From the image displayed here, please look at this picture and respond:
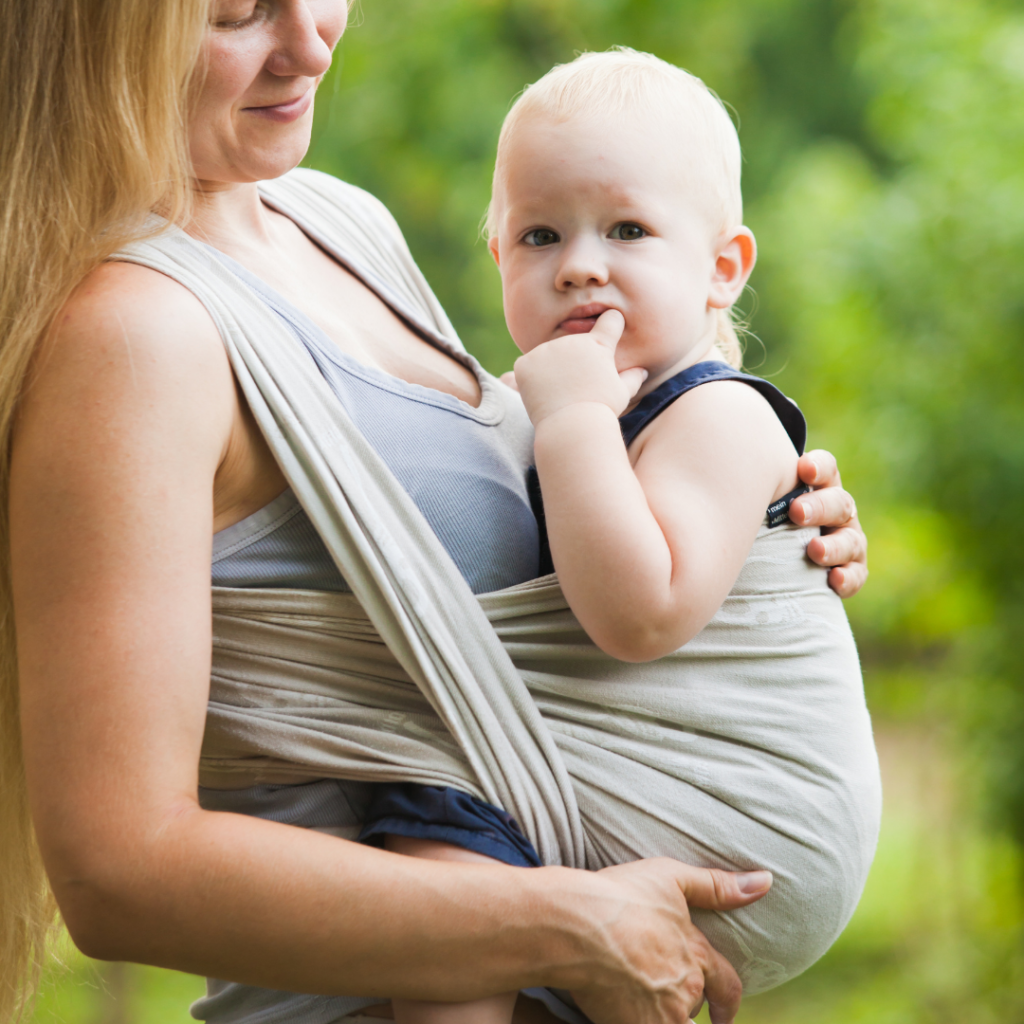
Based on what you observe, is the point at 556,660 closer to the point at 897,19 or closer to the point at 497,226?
the point at 497,226

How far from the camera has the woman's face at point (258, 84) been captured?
3.50 feet

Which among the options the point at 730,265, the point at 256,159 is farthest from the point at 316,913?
the point at 730,265

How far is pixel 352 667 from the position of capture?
1.09m

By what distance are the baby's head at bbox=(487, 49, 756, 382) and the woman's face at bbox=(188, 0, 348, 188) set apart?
0.25 m

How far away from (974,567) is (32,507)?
3.47 meters

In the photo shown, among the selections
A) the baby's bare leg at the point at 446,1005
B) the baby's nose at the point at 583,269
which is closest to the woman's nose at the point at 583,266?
the baby's nose at the point at 583,269

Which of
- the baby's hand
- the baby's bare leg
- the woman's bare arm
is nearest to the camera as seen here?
the woman's bare arm

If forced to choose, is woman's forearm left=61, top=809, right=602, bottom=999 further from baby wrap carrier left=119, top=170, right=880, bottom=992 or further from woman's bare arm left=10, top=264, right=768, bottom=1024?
baby wrap carrier left=119, top=170, right=880, bottom=992

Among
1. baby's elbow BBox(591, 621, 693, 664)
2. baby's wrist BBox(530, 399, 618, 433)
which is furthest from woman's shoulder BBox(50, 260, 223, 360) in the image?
baby's elbow BBox(591, 621, 693, 664)

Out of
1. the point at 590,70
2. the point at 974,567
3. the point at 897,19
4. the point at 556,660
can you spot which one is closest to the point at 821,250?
the point at 897,19

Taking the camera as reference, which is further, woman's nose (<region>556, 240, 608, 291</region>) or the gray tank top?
woman's nose (<region>556, 240, 608, 291</region>)

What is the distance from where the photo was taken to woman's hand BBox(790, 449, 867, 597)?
1243 mm

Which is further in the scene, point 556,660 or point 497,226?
point 497,226

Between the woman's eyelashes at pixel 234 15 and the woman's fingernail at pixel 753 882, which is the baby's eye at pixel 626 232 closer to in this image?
the woman's eyelashes at pixel 234 15
